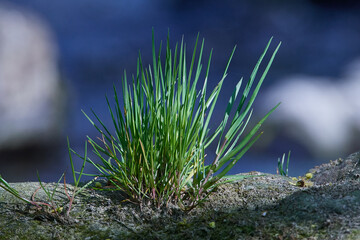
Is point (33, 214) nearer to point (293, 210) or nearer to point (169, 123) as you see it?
point (169, 123)

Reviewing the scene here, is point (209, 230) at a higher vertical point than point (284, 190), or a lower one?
lower

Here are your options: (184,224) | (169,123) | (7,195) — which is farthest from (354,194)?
(7,195)

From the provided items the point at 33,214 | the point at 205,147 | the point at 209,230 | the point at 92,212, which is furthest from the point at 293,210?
the point at 33,214

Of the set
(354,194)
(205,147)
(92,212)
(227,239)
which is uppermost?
(205,147)

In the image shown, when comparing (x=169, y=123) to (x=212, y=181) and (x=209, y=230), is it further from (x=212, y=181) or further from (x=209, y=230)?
(x=209, y=230)

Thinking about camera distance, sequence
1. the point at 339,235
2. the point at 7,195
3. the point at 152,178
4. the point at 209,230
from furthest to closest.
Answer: the point at 7,195 → the point at 152,178 → the point at 209,230 → the point at 339,235

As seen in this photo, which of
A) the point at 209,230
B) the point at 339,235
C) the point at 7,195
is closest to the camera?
the point at 339,235

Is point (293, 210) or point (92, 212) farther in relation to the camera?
point (92, 212)
